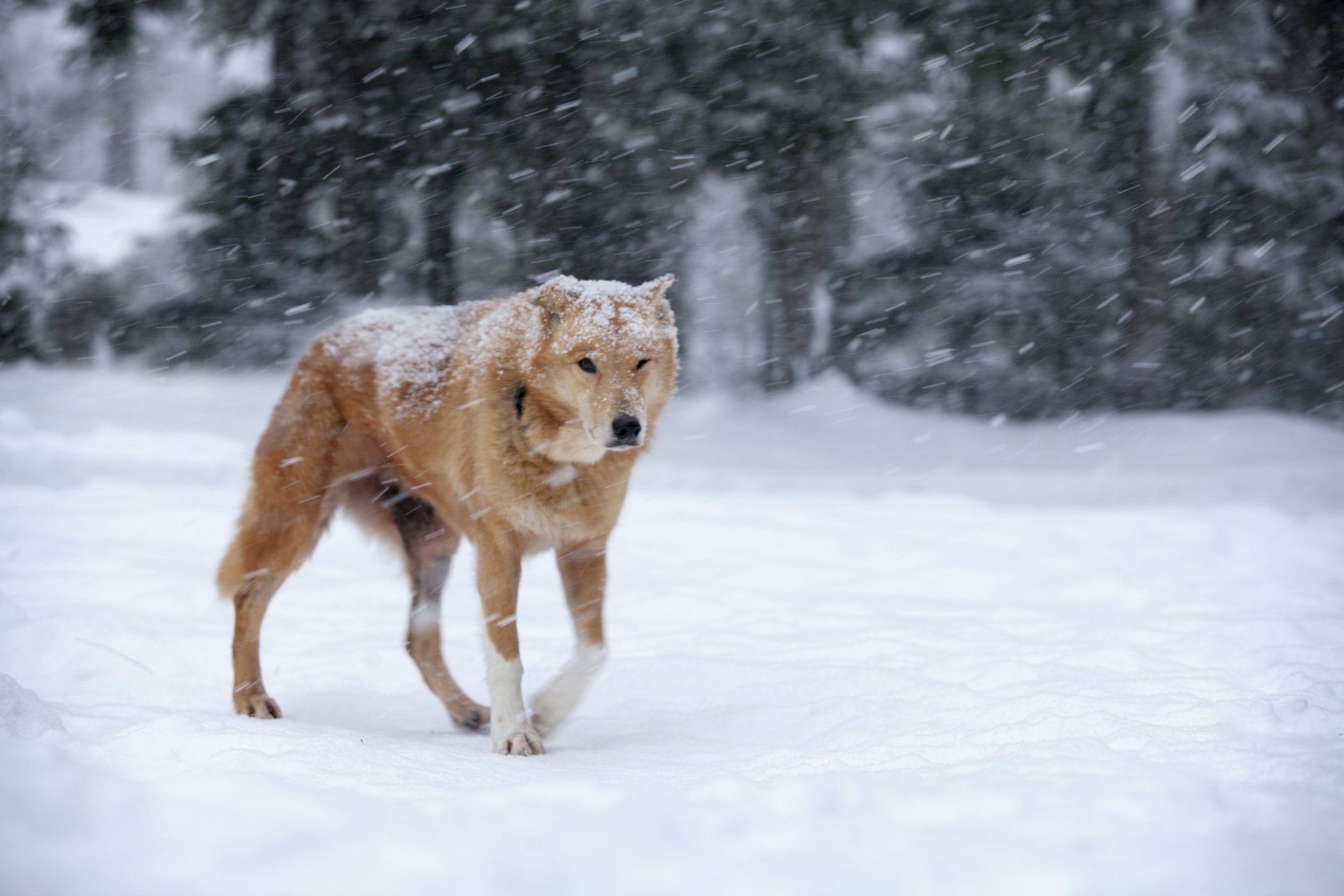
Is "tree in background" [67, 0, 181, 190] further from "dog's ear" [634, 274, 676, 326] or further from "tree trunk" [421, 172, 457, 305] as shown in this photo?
"dog's ear" [634, 274, 676, 326]

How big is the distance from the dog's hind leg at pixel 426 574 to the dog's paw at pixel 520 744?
2.54 feet

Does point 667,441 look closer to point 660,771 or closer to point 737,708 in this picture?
point 737,708

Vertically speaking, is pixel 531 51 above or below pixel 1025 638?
above

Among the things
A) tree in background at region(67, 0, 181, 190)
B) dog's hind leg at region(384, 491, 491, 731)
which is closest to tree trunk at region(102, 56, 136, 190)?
Result: tree in background at region(67, 0, 181, 190)

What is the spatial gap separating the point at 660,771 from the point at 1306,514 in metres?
7.67

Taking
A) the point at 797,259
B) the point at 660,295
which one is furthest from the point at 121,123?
the point at 660,295

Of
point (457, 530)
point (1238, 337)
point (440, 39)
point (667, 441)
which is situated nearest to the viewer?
point (457, 530)

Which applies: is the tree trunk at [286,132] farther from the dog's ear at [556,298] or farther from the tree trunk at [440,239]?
the dog's ear at [556,298]

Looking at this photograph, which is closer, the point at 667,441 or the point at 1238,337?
the point at 667,441

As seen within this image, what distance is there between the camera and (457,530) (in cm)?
421

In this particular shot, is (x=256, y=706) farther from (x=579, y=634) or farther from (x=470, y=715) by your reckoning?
(x=579, y=634)

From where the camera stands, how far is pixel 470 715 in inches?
157

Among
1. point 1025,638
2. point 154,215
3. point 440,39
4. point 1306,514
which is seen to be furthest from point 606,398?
point 154,215

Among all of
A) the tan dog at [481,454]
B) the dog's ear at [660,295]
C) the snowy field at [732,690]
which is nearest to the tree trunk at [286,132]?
the snowy field at [732,690]
